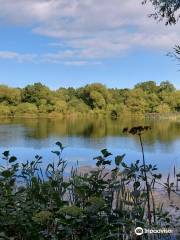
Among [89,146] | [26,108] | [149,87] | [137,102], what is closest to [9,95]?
[26,108]

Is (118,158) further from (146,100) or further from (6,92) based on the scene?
(146,100)

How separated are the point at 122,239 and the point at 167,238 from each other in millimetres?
428

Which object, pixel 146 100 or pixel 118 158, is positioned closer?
pixel 118 158

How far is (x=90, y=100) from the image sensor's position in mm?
93562

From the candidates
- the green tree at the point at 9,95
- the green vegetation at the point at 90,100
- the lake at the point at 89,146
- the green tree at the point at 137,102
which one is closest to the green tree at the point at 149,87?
the green vegetation at the point at 90,100

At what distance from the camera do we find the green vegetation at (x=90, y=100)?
80.2 meters

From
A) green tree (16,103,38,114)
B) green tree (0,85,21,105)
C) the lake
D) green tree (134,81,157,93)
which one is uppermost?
green tree (134,81,157,93)

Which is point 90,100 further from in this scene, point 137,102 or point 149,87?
point 149,87

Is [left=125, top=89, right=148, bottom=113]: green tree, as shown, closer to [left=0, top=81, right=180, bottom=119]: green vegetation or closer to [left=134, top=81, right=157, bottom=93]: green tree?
[left=0, top=81, right=180, bottom=119]: green vegetation

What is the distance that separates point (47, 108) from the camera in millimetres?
83375

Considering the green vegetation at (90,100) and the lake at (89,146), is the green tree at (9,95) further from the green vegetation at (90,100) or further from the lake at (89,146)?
the lake at (89,146)

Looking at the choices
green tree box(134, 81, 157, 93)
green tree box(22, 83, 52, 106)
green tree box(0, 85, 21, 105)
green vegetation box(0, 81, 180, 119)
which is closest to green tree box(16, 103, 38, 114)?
green vegetation box(0, 81, 180, 119)

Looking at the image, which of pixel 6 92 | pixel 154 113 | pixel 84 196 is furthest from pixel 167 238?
pixel 154 113

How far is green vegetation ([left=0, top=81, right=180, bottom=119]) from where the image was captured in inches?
3159
